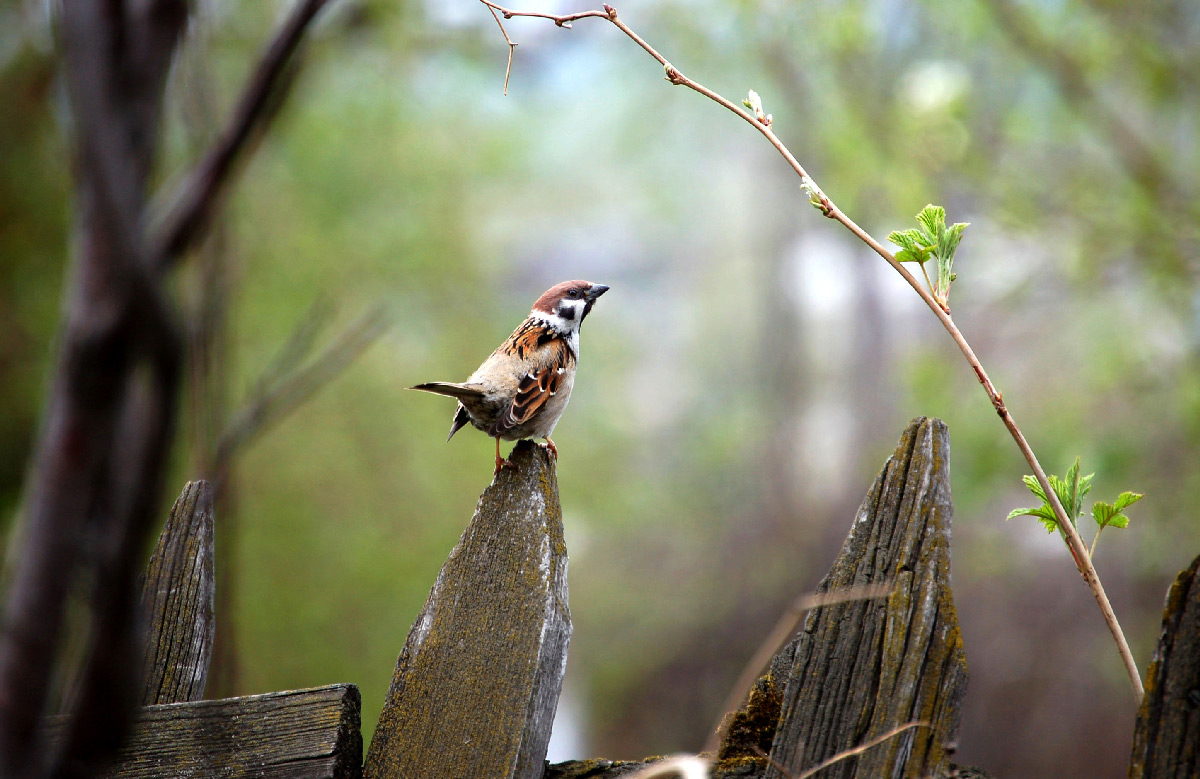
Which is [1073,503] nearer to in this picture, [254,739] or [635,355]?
[254,739]

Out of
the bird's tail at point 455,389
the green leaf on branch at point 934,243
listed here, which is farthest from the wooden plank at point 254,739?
the bird's tail at point 455,389

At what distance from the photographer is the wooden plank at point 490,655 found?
4.73ft

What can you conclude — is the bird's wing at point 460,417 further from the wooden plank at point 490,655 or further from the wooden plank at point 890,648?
the wooden plank at point 890,648

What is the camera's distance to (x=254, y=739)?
4.89 ft

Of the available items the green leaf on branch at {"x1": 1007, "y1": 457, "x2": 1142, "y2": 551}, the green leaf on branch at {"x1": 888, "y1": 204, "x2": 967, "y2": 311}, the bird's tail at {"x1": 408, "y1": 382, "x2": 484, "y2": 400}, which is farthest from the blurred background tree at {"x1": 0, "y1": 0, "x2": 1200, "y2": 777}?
the green leaf on branch at {"x1": 1007, "y1": 457, "x2": 1142, "y2": 551}

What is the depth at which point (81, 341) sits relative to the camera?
673 millimetres

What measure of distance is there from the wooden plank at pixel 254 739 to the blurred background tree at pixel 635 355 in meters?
0.21

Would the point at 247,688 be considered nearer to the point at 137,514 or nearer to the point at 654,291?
the point at 137,514

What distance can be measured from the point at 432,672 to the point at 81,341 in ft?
3.24

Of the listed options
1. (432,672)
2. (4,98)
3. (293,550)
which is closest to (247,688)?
(293,550)

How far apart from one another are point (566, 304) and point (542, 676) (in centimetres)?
212

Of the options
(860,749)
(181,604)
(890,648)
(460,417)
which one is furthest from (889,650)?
(460,417)

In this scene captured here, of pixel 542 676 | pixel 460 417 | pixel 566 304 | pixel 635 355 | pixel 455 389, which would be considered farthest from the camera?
pixel 635 355

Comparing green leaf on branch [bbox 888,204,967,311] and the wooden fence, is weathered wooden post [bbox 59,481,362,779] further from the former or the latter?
green leaf on branch [bbox 888,204,967,311]
